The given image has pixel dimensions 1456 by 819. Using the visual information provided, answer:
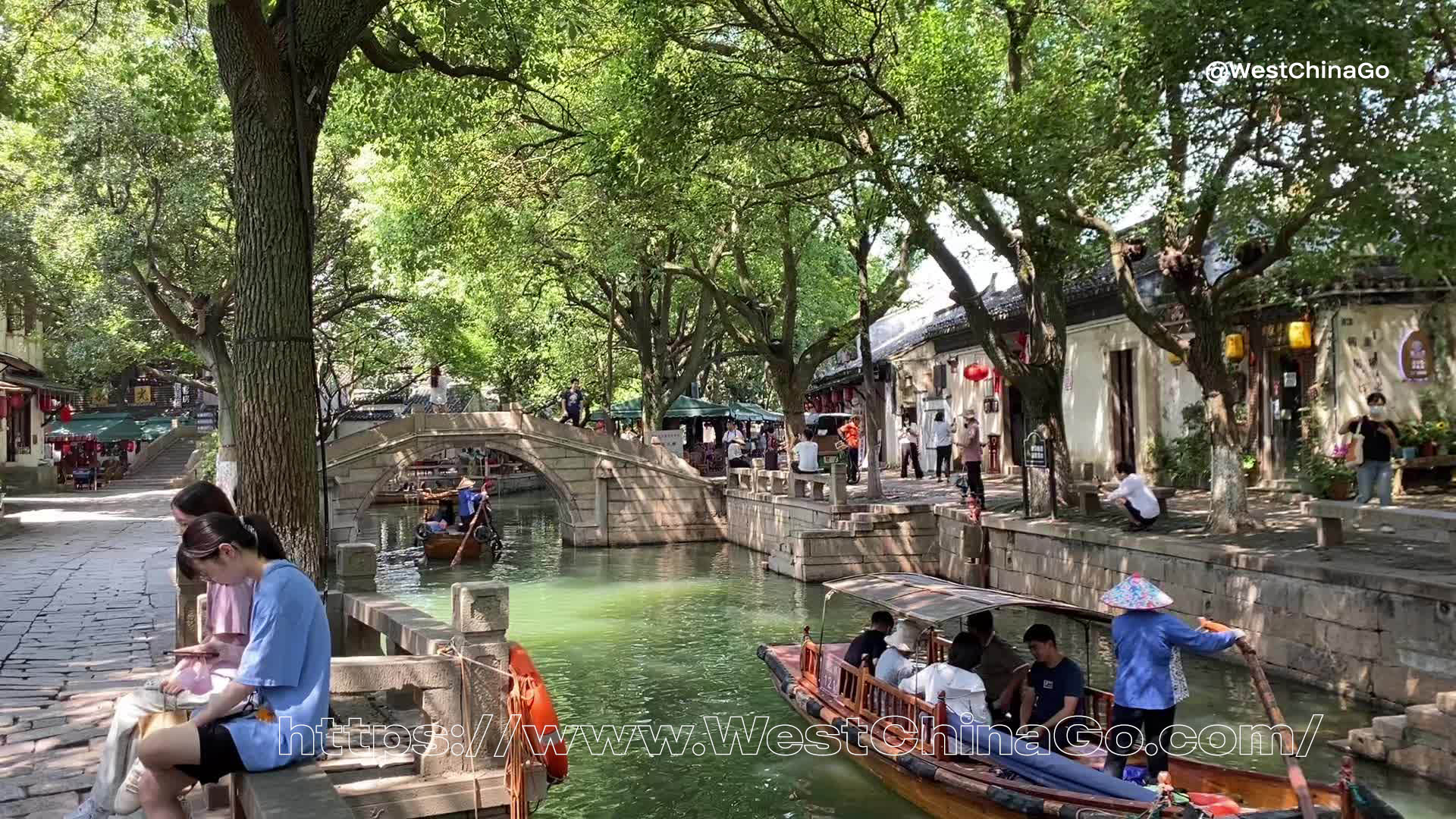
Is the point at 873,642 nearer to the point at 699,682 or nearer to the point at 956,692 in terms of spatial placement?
the point at 956,692

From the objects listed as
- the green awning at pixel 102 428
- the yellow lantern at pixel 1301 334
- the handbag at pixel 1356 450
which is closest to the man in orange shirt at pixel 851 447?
the yellow lantern at pixel 1301 334

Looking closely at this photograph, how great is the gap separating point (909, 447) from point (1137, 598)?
19.6 metres

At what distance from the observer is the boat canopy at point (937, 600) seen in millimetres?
8305

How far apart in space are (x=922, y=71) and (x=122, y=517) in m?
18.0

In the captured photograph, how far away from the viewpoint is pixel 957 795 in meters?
7.23

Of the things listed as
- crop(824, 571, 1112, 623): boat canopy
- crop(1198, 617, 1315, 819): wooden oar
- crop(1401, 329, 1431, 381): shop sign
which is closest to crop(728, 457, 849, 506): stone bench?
crop(1401, 329, 1431, 381): shop sign

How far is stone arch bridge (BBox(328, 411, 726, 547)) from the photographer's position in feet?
77.5

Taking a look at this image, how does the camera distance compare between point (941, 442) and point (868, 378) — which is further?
point (941, 442)

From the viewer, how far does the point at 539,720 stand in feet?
18.1

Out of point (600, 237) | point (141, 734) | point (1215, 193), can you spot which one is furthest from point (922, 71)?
point (141, 734)

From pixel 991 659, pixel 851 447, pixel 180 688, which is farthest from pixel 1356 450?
pixel 851 447

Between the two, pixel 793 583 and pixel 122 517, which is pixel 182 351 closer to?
pixel 122 517

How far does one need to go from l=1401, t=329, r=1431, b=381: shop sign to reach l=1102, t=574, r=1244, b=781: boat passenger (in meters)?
11.3

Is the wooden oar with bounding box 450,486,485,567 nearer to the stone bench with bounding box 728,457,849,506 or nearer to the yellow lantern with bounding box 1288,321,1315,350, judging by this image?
the stone bench with bounding box 728,457,849,506
